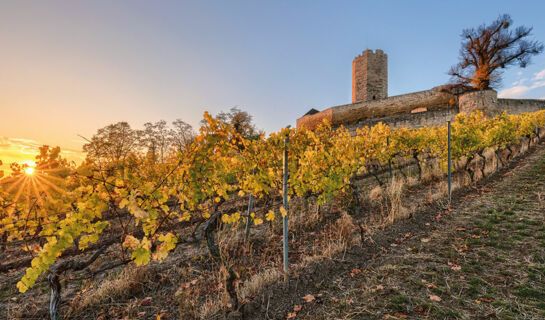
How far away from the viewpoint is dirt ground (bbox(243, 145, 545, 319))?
84.9 inches

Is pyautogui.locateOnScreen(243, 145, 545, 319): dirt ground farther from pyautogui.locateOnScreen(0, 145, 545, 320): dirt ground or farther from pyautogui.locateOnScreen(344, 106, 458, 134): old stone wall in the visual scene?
pyautogui.locateOnScreen(344, 106, 458, 134): old stone wall

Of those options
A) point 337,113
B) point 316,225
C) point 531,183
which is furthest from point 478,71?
point 316,225

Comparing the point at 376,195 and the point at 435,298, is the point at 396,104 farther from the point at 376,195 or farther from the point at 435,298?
the point at 435,298

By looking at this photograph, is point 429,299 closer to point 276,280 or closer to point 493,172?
point 276,280

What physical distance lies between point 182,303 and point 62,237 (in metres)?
1.42

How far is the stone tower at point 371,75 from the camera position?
24.5 m

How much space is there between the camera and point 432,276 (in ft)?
8.67

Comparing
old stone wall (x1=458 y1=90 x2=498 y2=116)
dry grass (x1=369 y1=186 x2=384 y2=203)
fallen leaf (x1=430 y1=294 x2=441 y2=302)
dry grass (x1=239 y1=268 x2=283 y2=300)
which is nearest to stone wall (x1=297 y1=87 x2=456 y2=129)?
old stone wall (x1=458 y1=90 x2=498 y2=116)

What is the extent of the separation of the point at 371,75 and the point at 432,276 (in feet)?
85.3

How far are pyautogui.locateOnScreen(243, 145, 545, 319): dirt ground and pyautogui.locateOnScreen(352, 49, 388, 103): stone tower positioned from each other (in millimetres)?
22992

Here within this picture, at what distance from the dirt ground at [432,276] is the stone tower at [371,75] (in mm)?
22992

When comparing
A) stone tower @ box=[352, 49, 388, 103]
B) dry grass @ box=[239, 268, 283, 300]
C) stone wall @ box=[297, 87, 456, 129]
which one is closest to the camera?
dry grass @ box=[239, 268, 283, 300]

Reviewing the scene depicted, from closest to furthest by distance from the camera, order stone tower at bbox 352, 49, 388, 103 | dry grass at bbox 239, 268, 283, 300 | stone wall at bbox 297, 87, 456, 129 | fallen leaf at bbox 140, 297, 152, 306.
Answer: dry grass at bbox 239, 268, 283, 300
fallen leaf at bbox 140, 297, 152, 306
stone wall at bbox 297, 87, 456, 129
stone tower at bbox 352, 49, 388, 103

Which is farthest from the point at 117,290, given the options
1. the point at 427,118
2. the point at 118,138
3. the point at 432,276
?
the point at 427,118
